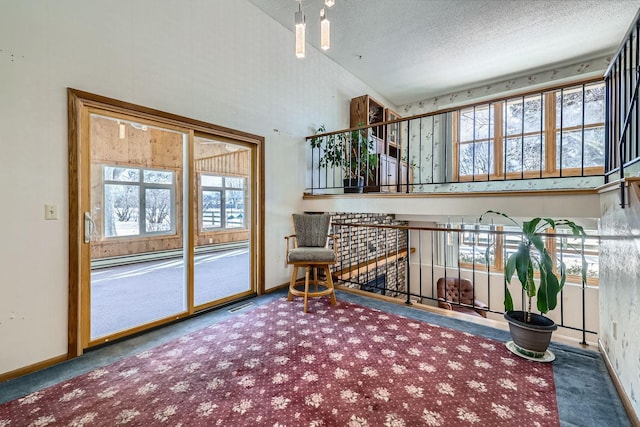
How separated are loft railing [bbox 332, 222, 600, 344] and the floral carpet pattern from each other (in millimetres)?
1746

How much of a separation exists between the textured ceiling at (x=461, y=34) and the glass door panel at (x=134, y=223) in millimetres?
2097

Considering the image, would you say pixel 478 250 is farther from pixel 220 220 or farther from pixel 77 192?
pixel 77 192

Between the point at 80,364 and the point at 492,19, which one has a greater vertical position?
the point at 492,19

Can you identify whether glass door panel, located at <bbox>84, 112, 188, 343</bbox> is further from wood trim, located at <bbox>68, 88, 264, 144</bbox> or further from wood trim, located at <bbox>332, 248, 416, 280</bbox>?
wood trim, located at <bbox>332, 248, 416, 280</bbox>

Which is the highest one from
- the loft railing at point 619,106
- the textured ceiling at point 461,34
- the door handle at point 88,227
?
the textured ceiling at point 461,34

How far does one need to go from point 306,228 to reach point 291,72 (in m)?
2.14

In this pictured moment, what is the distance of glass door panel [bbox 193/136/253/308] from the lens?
10.0 feet

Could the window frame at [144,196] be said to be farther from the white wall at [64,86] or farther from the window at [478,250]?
the window at [478,250]

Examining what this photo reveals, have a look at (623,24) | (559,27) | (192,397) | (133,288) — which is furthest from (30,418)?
(623,24)

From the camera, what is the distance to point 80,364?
200 centimetres

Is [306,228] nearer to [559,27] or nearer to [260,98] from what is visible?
[260,98]

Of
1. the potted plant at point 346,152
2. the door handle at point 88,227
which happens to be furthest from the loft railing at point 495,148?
the door handle at point 88,227

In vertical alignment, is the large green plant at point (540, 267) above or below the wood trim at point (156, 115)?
below

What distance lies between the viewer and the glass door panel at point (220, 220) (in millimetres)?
3057
